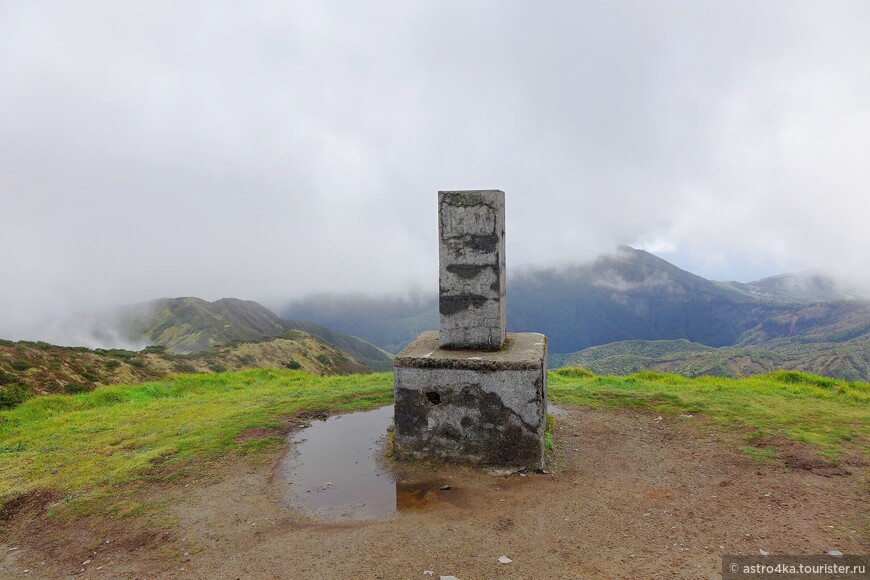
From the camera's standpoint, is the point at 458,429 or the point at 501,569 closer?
the point at 501,569

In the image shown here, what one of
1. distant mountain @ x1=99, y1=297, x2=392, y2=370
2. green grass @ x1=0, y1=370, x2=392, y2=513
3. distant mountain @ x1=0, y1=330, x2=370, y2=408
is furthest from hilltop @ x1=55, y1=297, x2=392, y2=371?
green grass @ x1=0, y1=370, x2=392, y2=513

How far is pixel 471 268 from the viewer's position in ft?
27.6

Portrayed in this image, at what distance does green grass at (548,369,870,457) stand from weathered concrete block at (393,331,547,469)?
4509 mm

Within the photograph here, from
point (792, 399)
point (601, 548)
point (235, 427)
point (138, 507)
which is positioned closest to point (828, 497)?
point (601, 548)

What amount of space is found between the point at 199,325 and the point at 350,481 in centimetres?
10806

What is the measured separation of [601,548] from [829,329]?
744 feet

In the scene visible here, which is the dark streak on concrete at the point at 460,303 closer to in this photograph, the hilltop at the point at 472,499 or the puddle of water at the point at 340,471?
the hilltop at the point at 472,499

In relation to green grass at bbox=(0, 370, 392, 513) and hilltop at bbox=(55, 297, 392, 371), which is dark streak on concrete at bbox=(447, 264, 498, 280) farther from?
hilltop at bbox=(55, 297, 392, 371)

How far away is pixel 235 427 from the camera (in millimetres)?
9891

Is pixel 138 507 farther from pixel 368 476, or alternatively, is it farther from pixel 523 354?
pixel 523 354

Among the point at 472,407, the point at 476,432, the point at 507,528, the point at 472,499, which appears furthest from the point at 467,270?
the point at 507,528

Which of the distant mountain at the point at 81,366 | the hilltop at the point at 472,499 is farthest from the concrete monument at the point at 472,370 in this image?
the distant mountain at the point at 81,366

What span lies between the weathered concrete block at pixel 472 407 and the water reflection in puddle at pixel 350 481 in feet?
1.96

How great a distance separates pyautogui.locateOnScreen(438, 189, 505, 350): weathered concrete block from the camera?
27.2 ft
